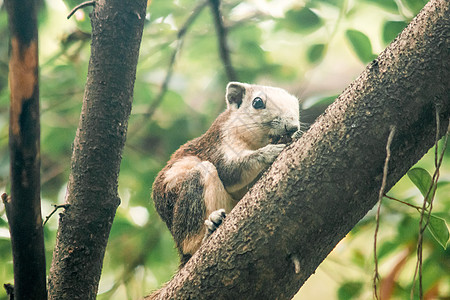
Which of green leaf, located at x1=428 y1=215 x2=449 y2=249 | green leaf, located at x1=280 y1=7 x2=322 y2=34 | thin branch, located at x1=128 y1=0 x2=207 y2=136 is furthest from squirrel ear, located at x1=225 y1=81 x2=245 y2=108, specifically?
green leaf, located at x1=428 y1=215 x2=449 y2=249

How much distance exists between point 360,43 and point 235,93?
90 cm

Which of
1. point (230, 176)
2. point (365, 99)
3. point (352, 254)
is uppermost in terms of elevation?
point (230, 176)

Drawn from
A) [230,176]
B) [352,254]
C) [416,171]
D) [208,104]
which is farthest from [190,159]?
[416,171]

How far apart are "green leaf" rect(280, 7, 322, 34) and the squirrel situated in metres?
0.45

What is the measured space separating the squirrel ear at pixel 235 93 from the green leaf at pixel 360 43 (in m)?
0.78

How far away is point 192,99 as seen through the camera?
292cm

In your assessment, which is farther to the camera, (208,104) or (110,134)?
(208,104)

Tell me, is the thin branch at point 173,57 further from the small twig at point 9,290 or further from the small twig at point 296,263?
the small twig at point 296,263

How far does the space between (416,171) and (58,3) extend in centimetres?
186

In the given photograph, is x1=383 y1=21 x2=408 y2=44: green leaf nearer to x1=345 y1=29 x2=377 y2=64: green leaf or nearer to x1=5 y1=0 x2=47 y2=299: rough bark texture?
x1=345 y1=29 x2=377 y2=64: green leaf

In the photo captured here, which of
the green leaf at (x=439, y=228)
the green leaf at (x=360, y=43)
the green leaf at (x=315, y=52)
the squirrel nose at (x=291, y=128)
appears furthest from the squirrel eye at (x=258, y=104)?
the green leaf at (x=439, y=228)

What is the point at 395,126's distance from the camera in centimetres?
130

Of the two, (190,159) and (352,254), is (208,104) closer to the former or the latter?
(190,159)

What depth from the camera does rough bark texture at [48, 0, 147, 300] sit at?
1.88m
